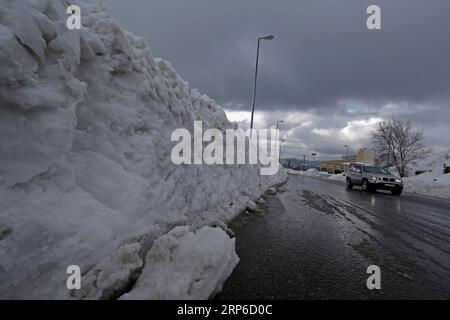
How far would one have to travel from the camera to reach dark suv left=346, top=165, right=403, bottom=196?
15445mm

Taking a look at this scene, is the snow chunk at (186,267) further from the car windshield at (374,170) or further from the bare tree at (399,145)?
the bare tree at (399,145)

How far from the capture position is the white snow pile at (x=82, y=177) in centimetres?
222

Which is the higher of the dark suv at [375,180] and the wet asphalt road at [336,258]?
the dark suv at [375,180]

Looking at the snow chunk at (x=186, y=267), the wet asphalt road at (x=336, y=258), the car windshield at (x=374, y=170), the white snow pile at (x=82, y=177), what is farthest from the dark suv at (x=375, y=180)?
the snow chunk at (x=186, y=267)

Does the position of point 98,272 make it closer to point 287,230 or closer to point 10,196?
point 10,196

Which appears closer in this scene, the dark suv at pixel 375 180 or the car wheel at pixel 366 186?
the dark suv at pixel 375 180

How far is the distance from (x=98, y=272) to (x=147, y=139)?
2155mm

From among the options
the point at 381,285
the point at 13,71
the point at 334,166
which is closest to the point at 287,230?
the point at 381,285

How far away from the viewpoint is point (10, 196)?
7.24 feet

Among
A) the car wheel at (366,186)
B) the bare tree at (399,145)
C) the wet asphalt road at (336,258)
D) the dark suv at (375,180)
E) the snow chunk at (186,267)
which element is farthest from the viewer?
the bare tree at (399,145)

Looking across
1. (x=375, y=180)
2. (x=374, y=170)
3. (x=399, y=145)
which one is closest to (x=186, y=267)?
(x=375, y=180)

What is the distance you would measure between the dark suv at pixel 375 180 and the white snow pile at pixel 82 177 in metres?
15.4

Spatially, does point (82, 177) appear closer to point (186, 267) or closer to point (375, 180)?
point (186, 267)

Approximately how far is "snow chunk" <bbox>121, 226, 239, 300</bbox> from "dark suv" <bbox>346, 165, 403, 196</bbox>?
15809 mm
